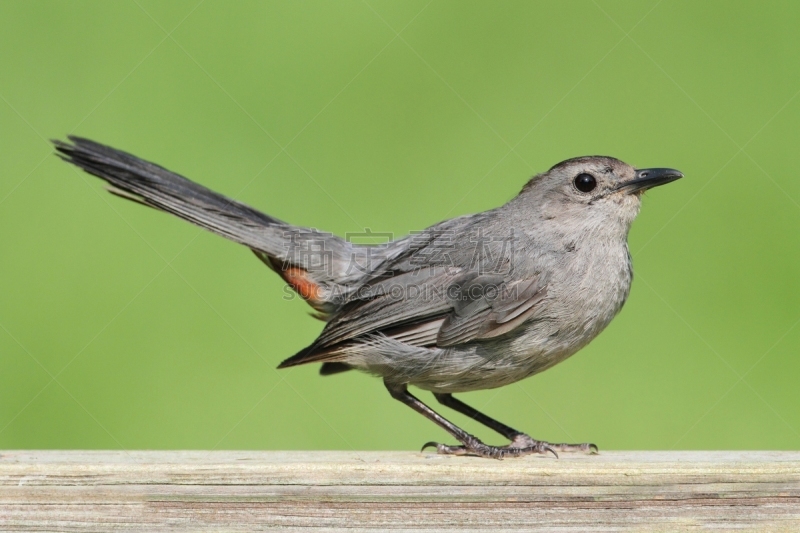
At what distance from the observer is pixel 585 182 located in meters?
3.91

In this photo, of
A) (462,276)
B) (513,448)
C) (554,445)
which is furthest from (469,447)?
(462,276)

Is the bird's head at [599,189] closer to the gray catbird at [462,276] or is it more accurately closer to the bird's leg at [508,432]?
the gray catbird at [462,276]

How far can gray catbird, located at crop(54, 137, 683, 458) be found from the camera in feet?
12.1

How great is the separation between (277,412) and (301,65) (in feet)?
8.91

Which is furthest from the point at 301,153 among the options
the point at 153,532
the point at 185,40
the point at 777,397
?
the point at 153,532

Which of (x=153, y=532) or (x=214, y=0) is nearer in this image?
(x=153, y=532)

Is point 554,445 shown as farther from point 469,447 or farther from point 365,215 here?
point 365,215

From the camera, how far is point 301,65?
251 inches

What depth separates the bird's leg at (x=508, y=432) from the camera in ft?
11.5

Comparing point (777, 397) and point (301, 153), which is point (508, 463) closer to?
point (777, 397)

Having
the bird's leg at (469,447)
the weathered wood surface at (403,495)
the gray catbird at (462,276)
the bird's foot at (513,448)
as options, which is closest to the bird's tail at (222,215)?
the gray catbird at (462,276)

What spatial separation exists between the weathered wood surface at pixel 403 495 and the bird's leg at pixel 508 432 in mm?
898

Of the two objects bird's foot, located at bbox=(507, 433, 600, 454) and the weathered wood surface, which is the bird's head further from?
the weathered wood surface

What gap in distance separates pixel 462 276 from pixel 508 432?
0.78m
